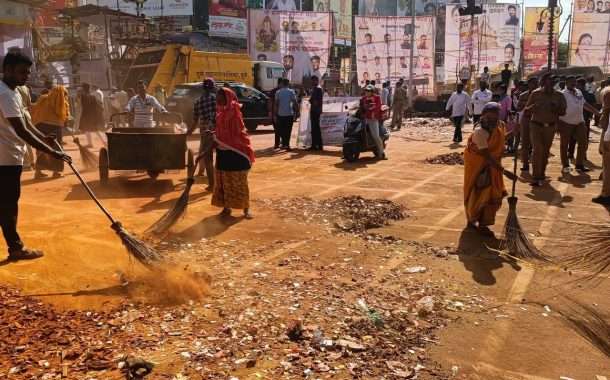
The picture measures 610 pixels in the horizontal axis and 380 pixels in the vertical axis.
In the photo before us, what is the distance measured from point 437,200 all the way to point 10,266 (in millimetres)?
5346

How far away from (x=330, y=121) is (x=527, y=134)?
4.95m

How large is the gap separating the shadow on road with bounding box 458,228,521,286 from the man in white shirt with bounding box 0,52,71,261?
3.72m

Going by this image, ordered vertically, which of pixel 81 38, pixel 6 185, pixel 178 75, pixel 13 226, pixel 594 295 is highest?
pixel 81 38

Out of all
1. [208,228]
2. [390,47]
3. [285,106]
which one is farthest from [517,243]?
[390,47]

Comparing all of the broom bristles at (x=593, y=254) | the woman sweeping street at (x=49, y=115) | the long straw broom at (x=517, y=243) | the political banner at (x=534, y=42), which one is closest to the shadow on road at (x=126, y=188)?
the woman sweeping street at (x=49, y=115)

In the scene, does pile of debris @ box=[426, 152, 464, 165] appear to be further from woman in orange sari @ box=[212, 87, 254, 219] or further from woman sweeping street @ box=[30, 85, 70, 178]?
woman sweeping street @ box=[30, 85, 70, 178]

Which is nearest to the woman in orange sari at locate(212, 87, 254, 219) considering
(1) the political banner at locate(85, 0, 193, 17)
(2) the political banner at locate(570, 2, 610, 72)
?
(2) the political banner at locate(570, 2, 610, 72)

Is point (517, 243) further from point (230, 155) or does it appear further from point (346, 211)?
point (230, 155)

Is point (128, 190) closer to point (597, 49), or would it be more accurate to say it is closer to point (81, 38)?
point (81, 38)

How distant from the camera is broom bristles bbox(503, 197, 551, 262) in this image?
4828 mm

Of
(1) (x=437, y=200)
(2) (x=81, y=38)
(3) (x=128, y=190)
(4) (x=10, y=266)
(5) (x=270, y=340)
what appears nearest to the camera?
(5) (x=270, y=340)

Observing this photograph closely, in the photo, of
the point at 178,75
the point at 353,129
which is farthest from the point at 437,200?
the point at 178,75

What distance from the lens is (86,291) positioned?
397 centimetres

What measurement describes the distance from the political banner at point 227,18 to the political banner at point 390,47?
22.3 metres
